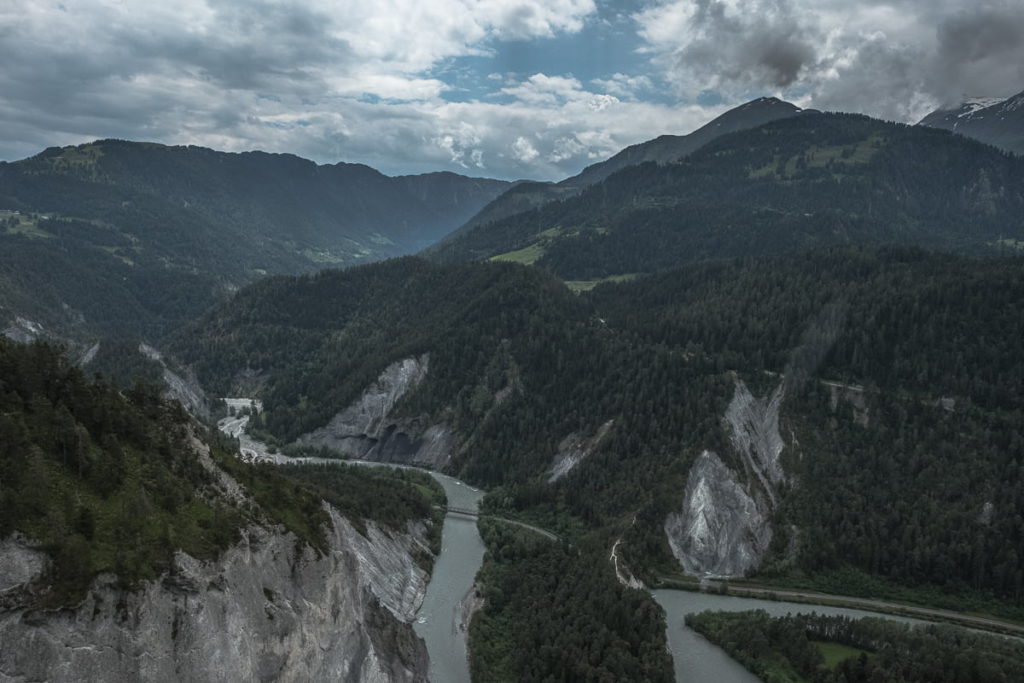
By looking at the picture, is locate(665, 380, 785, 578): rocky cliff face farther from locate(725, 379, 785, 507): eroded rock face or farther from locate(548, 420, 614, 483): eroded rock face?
locate(548, 420, 614, 483): eroded rock face

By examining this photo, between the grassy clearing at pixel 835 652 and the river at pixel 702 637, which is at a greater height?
the grassy clearing at pixel 835 652

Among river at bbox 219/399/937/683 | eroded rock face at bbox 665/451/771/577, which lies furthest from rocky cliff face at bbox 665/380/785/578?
river at bbox 219/399/937/683

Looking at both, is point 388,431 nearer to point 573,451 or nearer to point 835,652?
point 573,451

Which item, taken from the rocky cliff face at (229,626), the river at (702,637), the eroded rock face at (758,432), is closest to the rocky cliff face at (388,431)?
the eroded rock face at (758,432)

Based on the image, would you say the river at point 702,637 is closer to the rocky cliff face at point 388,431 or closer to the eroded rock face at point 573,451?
the eroded rock face at point 573,451

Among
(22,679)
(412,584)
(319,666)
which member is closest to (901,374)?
(412,584)

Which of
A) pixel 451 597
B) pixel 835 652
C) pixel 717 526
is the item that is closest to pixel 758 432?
pixel 717 526
